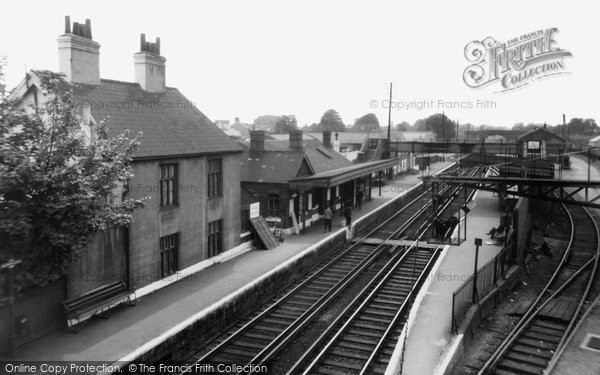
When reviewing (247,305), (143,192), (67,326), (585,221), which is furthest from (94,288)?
(585,221)

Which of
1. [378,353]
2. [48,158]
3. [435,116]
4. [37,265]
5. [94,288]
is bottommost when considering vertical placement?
[378,353]

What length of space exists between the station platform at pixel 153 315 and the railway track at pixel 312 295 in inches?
50.6

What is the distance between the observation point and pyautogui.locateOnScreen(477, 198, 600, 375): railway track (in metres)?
13.8

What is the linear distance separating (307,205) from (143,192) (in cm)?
1440

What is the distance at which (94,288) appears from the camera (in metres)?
15.0

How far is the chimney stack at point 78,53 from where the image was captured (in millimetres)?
16484

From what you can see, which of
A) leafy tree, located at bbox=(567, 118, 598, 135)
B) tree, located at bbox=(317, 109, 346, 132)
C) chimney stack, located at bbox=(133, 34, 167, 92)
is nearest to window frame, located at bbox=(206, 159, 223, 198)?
chimney stack, located at bbox=(133, 34, 167, 92)

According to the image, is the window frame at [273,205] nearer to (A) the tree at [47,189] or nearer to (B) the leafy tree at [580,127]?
(A) the tree at [47,189]

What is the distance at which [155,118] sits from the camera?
1945 centimetres

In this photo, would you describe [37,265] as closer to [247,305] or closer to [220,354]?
[220,354]

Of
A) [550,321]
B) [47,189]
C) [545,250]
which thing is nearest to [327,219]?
[545,250]

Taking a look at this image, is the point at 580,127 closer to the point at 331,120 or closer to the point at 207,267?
the point at 331,120

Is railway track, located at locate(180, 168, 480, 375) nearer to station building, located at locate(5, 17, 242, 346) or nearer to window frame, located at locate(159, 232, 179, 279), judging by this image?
window frame, located at locate(159, 232, 179, 279)

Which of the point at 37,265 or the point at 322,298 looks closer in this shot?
the point at 37,265
